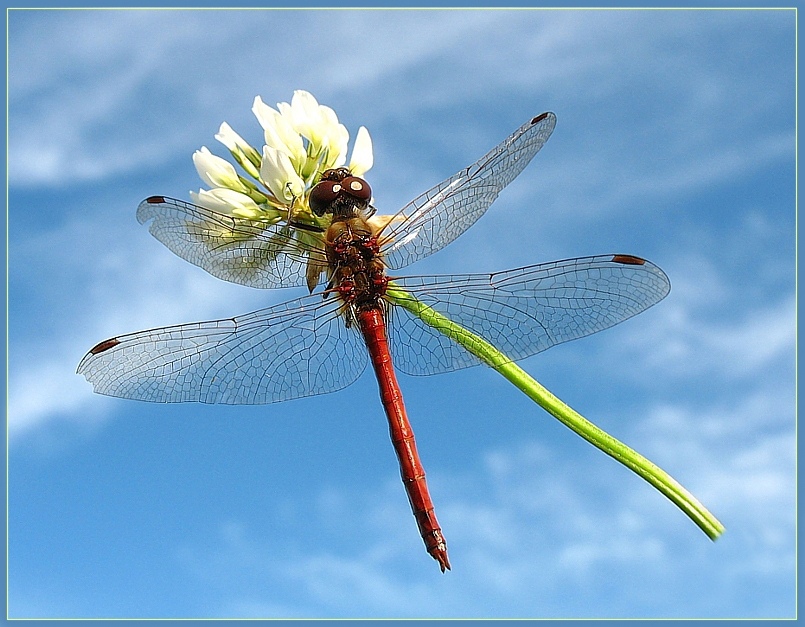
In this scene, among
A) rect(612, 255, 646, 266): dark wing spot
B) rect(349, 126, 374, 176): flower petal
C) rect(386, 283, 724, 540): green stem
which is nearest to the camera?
rect(386, 283, 724, 540): green stem

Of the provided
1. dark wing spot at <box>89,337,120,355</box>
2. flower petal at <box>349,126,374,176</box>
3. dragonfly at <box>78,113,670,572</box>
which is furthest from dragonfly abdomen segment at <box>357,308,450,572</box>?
dark wing spot at <box>89,337,120,355</box>

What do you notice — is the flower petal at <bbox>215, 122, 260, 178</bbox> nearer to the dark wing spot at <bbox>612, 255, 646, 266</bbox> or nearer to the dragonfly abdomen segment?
the dragonfly abdomen segment

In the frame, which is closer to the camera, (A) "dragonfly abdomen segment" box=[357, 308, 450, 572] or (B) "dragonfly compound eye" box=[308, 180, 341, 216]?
(A) "dragonfly abdomen segment" box=[357, 308, 450, 572]

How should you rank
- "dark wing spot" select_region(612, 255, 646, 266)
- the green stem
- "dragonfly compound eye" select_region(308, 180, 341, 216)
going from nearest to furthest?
the green stem
"dark wing spot" select_region(612, 255, 646, 266)
"dragonfly compound eye" select_region(308, 180, 341, 216)

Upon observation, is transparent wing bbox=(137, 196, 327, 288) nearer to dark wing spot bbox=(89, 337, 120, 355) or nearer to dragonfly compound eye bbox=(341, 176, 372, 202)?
dragonfly compound eye bbox=(341, 176, 372, 202)

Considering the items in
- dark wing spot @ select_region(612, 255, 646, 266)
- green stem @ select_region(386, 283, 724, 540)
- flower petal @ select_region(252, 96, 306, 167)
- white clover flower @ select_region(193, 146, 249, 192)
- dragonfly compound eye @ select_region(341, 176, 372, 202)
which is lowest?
green stem @ select_region(386, 283, 724, 540)

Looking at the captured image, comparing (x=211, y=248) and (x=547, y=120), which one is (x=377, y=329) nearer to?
(x=211, y=248)

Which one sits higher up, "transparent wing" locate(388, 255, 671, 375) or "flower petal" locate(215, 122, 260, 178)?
"flower petal" locate(215, 122, 260, 178)

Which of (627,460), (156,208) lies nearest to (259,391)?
(156,208)
